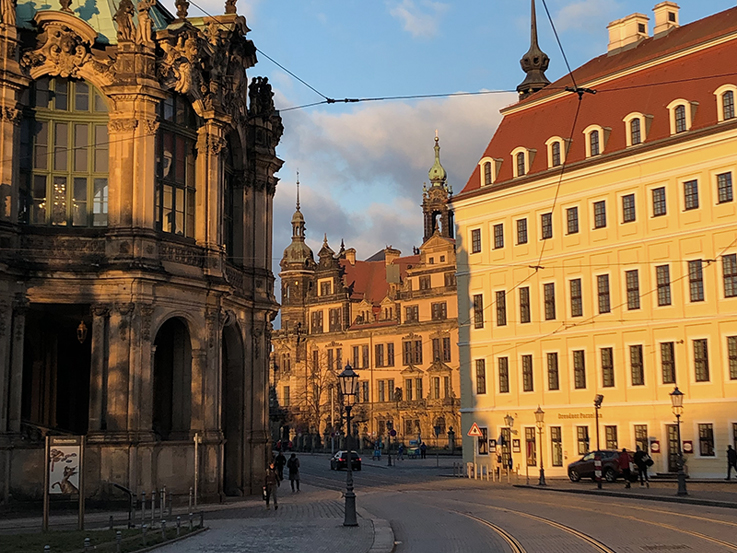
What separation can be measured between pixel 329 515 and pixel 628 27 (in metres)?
39.5

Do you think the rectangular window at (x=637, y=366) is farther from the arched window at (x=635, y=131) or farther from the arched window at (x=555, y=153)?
the arched window at (x=555, y=153)

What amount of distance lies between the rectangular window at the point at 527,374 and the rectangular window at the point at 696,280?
11.0 meters

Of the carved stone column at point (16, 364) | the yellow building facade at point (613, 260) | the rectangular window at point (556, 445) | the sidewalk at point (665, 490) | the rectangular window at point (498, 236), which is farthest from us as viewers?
the rectangular window at point (498, 236)

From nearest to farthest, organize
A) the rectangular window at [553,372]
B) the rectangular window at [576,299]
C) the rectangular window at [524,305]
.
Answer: the rectangular window at [576,299] → the rectangular window at [553,372] → the rectangular window at [524,305]

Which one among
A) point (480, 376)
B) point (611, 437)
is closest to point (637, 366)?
point (611, 437)

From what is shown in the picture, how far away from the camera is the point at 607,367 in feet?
172

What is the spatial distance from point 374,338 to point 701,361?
71.3 metres

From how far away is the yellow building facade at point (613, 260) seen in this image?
47375 millimetres

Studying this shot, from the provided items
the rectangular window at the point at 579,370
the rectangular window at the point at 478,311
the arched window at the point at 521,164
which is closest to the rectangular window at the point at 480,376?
the rectangular window at the point at 478,311

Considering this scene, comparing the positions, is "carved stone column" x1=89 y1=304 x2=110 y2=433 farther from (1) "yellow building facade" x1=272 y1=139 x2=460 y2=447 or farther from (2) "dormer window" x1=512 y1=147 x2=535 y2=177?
(1) "yellow building facade" x1=272 y1=139 x2=460 y2=447

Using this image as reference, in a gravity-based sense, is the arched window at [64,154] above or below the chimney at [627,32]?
below

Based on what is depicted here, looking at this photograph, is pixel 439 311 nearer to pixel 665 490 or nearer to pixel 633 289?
pixel 633 289

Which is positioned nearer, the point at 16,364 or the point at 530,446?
the point at 16,364

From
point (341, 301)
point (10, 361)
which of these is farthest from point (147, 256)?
point (341, 301)
